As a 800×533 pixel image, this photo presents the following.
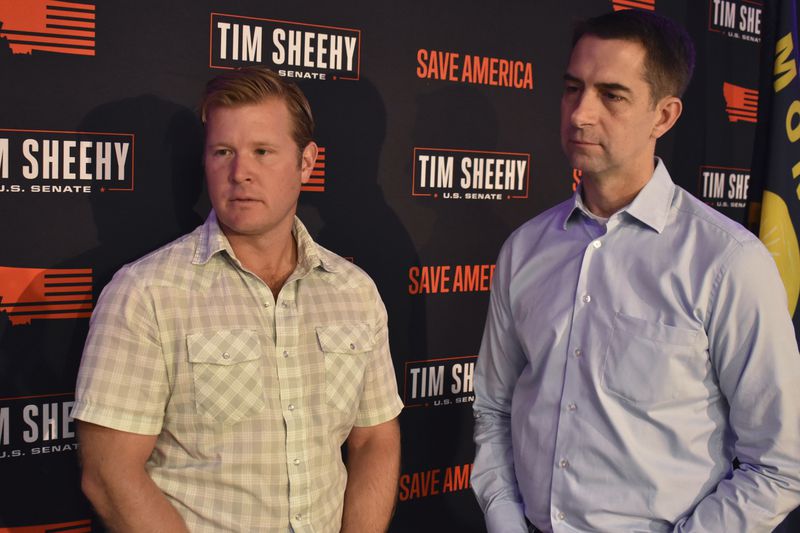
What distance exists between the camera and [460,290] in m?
3.04

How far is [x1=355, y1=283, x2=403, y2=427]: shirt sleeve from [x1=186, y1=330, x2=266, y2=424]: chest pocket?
36cm

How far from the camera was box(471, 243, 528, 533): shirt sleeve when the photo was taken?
6.76 feet

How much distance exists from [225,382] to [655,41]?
1.29m

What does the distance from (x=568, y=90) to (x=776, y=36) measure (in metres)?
1.58

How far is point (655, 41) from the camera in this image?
6.25ft

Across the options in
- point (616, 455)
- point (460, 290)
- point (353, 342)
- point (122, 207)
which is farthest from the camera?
point (460, 290)

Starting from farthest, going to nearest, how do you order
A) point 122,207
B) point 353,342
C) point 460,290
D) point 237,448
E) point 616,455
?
point 460,290 → point 122,207 → point 353,342 → point 237,448 → point 616,455

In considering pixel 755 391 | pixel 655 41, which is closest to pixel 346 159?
pixel 655 41

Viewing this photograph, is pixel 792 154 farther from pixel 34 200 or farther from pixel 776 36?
pixel 34 200

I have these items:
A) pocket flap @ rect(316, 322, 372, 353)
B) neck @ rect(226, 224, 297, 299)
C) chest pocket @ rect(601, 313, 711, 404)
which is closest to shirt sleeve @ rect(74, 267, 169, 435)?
neck @ rect(226, 224, 297, 299)

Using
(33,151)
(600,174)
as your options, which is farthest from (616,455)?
(33,151)

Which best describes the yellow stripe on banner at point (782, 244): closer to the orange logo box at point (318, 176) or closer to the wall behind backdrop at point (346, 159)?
the wall behind backdrop at point (346, 159)

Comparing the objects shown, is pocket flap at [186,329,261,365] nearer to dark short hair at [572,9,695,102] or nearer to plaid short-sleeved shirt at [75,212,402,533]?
plaid short-sleeved shirt at [75,212,402,533]

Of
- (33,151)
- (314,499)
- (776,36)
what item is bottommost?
(314,499)
